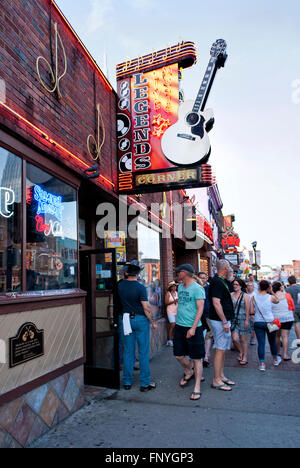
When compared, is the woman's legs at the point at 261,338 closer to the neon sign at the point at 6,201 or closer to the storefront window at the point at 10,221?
the storefront window at the point at 10,221

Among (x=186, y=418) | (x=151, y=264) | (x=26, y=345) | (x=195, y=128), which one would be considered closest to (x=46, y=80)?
(x=195, y=128)

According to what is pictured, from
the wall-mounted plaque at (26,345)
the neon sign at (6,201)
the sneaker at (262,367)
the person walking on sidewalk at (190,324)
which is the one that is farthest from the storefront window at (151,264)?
the neon sign at (6,201)

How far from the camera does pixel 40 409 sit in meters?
3.66

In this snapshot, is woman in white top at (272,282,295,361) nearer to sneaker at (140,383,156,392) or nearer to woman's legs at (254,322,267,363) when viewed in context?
woman's legs at (254,322,267,363)

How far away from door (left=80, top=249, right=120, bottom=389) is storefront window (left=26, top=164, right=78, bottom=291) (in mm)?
764

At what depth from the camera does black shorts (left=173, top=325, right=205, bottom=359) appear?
496 centimetres

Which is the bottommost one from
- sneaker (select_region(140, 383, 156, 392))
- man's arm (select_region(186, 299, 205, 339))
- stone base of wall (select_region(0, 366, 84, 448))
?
sneaker (select_region(140, 383, 156, 392))

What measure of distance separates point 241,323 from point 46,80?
5.60 metres

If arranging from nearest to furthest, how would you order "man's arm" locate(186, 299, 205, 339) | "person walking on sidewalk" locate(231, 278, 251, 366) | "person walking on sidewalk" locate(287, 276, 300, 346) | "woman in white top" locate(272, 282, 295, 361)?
"man's arm" locate(186, 299, 205, 339) → "person walking on sidewalk" locate(231, 278, 251, 366) → "woman in white top" locate(272, 282, 295, 361) → "person walking on sidewalk" locate(287, 276, 300, 346)

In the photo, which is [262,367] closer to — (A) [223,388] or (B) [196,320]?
(A) [223,388]

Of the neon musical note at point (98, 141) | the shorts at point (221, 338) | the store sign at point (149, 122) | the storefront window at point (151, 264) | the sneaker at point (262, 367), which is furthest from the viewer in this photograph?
the storefront window at point (151, 264)

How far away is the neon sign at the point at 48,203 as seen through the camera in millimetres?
4234

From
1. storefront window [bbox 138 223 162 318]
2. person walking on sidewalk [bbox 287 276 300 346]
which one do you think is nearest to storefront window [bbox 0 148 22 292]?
storefront window [bbox 138 223 162 318]

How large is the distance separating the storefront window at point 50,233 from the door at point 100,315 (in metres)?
0.76
